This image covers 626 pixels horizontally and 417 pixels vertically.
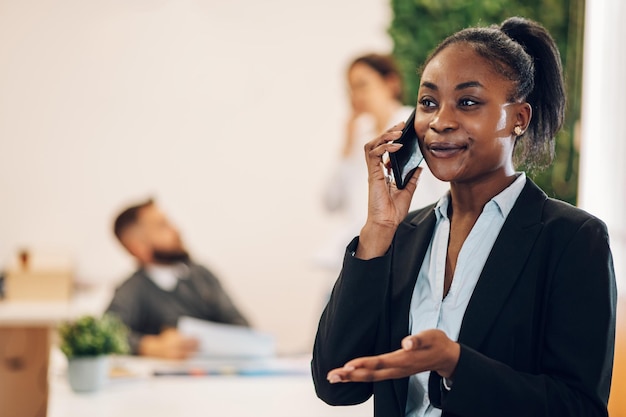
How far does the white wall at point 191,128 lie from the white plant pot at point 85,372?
2.14 meters

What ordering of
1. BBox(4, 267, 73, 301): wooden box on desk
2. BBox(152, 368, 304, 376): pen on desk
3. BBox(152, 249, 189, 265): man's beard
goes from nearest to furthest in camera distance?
1. BBox(152, 368, 304, 376): pen on desk
2. BBox(4, 267, 73, 301): wooden box on desk
3. BBox(152, 249, 189, 265): man's beard

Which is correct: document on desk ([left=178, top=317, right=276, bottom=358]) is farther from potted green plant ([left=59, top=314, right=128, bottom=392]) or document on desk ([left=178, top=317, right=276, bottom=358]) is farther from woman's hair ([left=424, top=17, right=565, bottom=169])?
woman's hair ([left=424, top=17, right=565, bottom=169])

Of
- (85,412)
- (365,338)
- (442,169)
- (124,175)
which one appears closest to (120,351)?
(85,412)

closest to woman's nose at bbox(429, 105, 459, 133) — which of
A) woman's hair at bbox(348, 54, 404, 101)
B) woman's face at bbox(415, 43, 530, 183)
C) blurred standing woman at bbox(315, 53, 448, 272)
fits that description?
woman's face at bbox(415, 43, 530, 183)

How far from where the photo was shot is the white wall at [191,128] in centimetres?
471

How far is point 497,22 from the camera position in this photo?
15.5 feet

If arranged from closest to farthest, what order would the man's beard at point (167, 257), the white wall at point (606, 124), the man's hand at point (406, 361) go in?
1. the man's hand at point (406, 361)
2. the white wall at point (606, 124)
3. the man's beard at point (167, 257)

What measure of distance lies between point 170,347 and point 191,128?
1722 millimetres

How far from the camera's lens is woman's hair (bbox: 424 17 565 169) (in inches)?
55.1

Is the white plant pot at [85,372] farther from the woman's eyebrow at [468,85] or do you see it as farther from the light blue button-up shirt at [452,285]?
the woman's eyebrow at [468,85]

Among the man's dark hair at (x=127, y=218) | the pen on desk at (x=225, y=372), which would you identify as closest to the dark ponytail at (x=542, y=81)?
the pen on desk at (x=225, y=372)

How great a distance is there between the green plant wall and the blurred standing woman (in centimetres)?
10

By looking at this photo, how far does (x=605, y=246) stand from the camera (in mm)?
1342

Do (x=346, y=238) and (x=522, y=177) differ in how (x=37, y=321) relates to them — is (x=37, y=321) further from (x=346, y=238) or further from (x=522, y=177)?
(x=522, y=177)
